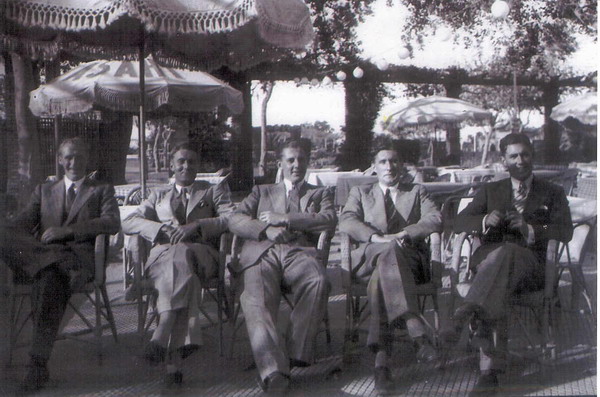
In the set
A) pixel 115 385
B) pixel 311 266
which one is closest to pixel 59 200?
pixel 115 385

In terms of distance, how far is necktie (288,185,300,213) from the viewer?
3777mm

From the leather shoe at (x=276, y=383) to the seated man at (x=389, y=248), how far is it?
0.47 metres

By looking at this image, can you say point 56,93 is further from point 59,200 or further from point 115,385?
point 115,385

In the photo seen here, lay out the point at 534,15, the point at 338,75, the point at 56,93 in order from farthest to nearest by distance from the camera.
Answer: the point at 338,75 → the point at 56,93 → the point at 534,15

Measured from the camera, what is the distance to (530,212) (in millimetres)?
3678

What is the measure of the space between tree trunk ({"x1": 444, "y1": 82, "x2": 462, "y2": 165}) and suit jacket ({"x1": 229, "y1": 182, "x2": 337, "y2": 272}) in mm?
11899

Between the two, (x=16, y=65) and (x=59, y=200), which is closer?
(x=59, y=200)

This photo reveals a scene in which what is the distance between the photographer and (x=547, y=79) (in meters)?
9.12

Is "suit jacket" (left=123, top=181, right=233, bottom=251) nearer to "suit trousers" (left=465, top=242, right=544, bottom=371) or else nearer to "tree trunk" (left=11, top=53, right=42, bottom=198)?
"suit trousers" (left=465, top=242, right=544, bottom=371)

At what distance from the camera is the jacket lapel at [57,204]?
3672mm

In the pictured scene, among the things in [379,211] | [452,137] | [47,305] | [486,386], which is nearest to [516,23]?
[379,211]

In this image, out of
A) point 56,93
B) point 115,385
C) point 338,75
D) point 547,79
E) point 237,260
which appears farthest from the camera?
point 338,75

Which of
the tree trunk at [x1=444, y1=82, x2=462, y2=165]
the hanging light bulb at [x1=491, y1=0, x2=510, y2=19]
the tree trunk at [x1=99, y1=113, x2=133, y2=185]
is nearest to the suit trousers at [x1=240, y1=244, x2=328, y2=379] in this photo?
the hanging light bulb at [x1=491, y1=0, x2=510, y2=19]

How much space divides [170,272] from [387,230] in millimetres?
1243
